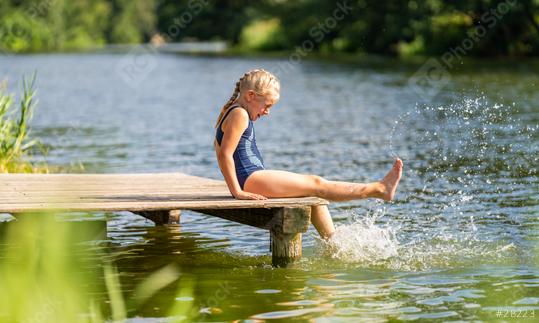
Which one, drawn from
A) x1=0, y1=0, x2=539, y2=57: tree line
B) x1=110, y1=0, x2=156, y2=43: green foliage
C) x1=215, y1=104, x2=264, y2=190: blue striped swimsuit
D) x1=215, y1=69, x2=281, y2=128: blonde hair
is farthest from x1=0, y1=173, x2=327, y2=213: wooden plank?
x1=110, y1=0, x2=156, y2=43: green foliage

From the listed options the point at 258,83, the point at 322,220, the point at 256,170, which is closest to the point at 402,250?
the point at 322,220

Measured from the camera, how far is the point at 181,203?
787cm

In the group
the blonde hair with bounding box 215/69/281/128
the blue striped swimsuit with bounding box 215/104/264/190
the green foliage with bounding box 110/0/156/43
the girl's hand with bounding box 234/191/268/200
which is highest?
the green foliage with bounding box 110/0/156/43

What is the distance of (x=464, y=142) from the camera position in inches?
674

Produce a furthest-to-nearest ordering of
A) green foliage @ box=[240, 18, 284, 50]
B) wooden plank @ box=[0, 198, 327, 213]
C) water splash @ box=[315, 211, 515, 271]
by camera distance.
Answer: green foliage @ box=[240, 18, 284, 50] → water splash @ box=[315, 211, 515, 271] → wooden plank @ box=[0, 198, 327, 213]

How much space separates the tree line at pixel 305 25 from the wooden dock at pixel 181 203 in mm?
24167

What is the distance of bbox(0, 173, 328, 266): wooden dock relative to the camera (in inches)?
305

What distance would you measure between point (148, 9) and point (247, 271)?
123 meters

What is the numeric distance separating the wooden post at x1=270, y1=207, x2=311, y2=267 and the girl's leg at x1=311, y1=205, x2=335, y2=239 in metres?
0.34

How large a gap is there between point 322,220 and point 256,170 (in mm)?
714

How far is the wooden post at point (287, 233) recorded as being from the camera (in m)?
7.85

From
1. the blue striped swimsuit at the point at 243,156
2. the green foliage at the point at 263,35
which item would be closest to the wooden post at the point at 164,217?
the blue striped swimsuit at the point at 243,156

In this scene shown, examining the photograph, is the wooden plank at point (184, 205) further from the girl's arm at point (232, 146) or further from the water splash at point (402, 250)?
the water splash at point (402, 250)

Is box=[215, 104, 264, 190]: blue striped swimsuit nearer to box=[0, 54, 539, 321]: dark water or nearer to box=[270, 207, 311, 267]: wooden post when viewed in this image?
box=[270, 207, 311, 267]: wooden post
